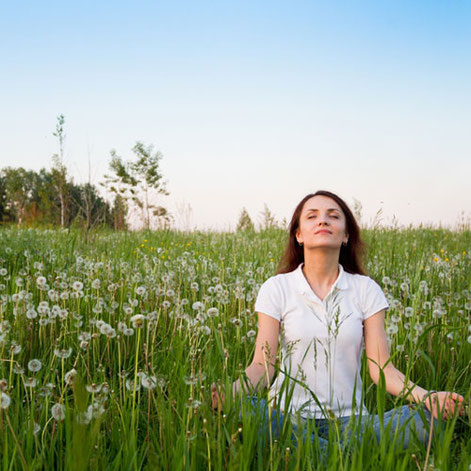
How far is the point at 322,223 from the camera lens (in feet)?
10.4

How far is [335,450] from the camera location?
187 centimetres

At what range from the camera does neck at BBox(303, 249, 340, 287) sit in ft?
10.6

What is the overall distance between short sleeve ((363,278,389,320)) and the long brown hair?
0.40 meters

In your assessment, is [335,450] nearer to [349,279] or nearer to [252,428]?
[252,428]

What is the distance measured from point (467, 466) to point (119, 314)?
303cm

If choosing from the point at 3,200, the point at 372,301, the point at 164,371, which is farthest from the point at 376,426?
the point at 3,200

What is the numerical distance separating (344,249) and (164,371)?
150cm

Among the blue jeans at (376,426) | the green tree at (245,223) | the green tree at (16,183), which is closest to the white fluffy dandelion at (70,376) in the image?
the blue jeans at (376,426)

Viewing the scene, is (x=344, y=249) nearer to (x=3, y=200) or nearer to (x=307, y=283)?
(x=307, y=283)

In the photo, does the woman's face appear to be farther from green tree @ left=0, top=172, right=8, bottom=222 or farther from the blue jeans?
green tree @ left=0, top=172, right=8, bottom=222

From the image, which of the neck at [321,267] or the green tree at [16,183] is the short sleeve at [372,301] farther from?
the green tree at [16,183]

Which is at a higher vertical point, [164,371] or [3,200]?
[3,200]

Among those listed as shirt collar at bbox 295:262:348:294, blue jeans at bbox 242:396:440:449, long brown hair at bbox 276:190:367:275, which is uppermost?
long brown hair at bbox 276:190:367:275

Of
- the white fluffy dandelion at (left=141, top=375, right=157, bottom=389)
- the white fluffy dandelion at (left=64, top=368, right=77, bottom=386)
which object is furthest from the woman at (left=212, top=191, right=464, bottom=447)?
the white fluffy dandelion at (left=64, top=368, right=77, bottom=386)
